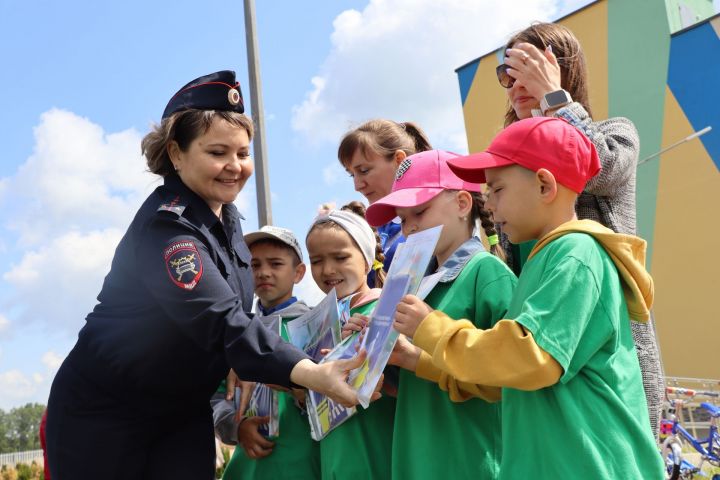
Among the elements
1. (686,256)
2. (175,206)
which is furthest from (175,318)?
(686,256)

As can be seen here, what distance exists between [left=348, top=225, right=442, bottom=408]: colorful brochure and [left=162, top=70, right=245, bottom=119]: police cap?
42.0 inches

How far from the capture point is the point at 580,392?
174 cm

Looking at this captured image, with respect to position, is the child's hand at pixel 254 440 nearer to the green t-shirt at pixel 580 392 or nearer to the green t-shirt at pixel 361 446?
→ the green t-shirt at pixel 361 446

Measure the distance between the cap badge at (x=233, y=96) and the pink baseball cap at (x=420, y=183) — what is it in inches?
28.5

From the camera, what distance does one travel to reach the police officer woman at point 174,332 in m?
2.40

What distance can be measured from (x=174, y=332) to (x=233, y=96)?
3.17 ft

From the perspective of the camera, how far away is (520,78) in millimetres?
2580

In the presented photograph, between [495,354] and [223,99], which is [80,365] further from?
[495,354]

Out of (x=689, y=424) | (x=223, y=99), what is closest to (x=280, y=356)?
(x=223, y=99)

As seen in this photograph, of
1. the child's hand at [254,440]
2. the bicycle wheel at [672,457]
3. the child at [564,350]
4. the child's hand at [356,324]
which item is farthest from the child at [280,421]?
the bicycle wheel at [672,457]

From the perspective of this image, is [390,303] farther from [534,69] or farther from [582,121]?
[534,69]

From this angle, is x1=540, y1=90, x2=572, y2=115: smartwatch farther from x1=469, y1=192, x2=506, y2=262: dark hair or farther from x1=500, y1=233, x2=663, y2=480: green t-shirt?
x1=500, y1=233, x2=663, y2=480: green t-shirt

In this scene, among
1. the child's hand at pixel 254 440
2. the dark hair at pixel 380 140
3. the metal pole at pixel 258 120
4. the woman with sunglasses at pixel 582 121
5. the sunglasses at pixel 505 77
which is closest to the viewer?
the woman with sunglasses at pixel 582 121

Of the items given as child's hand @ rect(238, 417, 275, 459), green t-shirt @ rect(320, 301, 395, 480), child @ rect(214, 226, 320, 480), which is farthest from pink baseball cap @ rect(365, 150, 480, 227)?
child's hand @ rect(238, 417, 275, 459)
